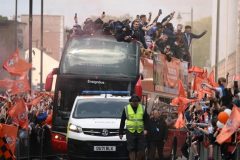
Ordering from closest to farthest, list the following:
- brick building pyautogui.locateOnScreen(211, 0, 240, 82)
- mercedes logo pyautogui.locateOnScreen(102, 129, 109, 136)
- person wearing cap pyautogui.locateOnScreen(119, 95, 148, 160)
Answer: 1. person wearing cap pyautogui.locateOnScreen(119, 95, 148, 160)
2. mercedes logo pyautogui.locateOnScreen(102, 129, 109, 136)
3. brick building pyautogui.locateOnScreen(211, 0, 240, 82)

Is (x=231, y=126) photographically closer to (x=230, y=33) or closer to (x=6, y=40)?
(x=6, y=40)

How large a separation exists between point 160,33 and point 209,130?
935cm

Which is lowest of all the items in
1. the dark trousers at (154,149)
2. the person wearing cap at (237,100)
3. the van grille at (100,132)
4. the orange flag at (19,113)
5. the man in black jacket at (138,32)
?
the dark trousers at (154,149)

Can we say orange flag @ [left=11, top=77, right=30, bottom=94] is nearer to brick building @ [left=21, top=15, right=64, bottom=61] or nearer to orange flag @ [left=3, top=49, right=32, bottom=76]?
orange flag @ [left=3, top=49, right=32, bottom=76]

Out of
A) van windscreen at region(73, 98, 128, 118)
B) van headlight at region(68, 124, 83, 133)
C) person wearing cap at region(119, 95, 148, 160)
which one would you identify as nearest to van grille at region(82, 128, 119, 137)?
van headlight at region(68, 124, 83, 133)

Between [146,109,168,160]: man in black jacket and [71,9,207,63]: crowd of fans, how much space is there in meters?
2.71

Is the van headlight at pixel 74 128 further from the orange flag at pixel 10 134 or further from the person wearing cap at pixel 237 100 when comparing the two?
the person wearing cap at pixel 237 100

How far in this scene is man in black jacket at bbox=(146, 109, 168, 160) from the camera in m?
21.5

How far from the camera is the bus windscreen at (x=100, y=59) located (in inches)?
888

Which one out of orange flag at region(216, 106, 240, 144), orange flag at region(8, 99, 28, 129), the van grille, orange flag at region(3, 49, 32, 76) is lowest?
the van grille

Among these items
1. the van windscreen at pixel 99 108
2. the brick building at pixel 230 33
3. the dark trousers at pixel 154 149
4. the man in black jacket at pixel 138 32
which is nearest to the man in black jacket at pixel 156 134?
the dark trousers at pixel 154 149

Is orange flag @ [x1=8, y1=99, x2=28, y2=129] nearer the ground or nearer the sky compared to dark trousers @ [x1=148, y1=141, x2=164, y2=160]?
nearer the sky

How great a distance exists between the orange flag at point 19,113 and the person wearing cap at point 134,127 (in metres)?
3.11

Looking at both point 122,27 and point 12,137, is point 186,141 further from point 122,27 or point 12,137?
point 12,137
